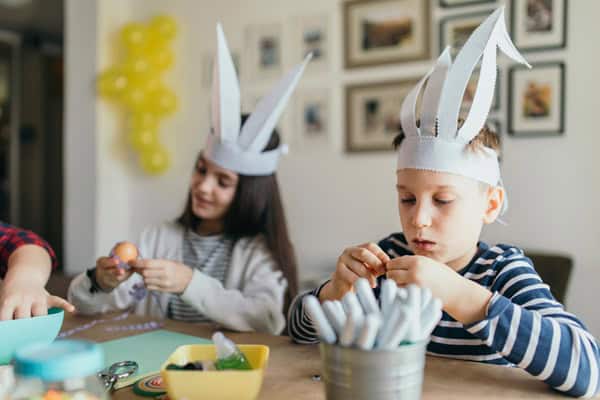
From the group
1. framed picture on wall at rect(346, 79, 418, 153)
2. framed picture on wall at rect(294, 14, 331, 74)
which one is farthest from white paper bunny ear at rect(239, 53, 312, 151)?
framed picture on wall at rect(294, 14, 331, 74)

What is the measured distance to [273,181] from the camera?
6.70 ft

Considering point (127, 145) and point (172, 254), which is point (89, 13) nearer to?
point (127, 145)

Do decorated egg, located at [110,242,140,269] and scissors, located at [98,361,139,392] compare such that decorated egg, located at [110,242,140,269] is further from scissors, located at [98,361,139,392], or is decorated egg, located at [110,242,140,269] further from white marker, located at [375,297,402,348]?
white marker, located at [375,297,402,348]

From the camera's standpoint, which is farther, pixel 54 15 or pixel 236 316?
pixel 54 15

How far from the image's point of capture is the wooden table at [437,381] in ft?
2.94

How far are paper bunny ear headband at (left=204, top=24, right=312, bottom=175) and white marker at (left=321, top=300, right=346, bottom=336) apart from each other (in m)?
1.15

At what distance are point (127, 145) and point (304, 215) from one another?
1.40m

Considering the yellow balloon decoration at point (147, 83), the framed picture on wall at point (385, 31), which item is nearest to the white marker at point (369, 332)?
the framed picture on wall at point (385, 31)

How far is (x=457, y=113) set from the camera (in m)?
1.14

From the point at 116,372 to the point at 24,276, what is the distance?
329 millimetres

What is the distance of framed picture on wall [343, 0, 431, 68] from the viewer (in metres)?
3.02

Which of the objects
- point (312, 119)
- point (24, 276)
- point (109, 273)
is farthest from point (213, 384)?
point (312, 119)

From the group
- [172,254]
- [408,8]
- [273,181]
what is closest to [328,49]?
[408,8]

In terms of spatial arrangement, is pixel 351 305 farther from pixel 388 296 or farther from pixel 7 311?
pixel 7 311
